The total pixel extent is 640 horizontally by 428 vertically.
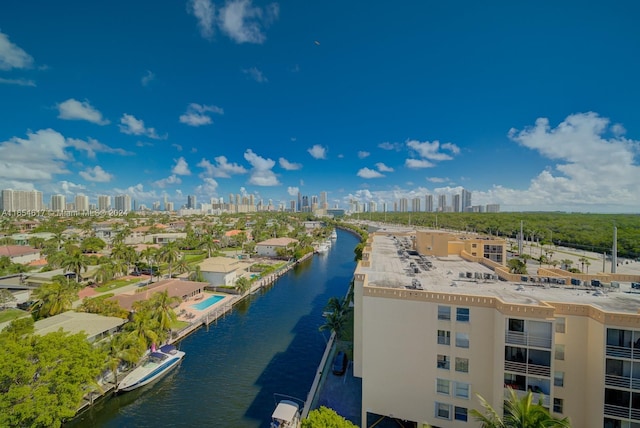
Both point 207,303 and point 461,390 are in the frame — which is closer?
point 461,390

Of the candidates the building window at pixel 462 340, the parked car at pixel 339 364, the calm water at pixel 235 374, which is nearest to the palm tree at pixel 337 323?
the parked car at pixel 339 364

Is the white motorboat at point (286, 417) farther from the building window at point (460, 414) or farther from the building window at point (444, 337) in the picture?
the building window at point (444, 337)

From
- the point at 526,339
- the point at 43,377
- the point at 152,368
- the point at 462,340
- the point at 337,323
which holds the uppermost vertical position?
the point at 526,339

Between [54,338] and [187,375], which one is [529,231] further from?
[54,338]

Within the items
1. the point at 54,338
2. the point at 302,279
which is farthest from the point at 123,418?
the point at 302,279

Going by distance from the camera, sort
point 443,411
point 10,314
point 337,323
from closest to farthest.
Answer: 1. point 443,411
2. point 337,323
3. point 10,314

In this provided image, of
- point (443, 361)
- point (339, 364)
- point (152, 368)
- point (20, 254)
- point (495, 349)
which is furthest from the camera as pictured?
point (20, 254)

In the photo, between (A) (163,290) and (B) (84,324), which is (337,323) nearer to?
(B) (84,324)

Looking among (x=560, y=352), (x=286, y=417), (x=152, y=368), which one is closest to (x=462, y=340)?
(x=560, y=352)
